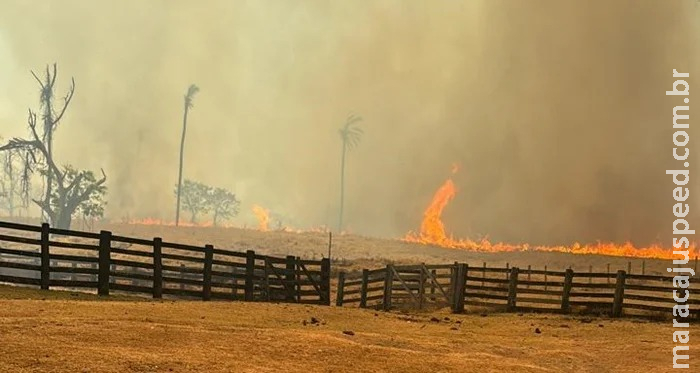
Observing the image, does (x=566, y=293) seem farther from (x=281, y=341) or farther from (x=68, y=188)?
(x=68, y=188)

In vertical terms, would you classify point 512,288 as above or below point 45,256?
below

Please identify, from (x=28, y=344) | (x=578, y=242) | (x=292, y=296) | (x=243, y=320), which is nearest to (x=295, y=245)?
(x=578, y=242)

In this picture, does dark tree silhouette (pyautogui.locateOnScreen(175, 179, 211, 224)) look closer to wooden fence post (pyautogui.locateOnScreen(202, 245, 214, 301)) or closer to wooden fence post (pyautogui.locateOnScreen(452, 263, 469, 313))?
wooden fence post (pyautogui.locateOnScreen(452, 263, 469, 313))

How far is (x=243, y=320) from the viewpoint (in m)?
14.5

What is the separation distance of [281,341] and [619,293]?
1428 centimetres

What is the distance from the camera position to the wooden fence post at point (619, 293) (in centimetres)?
2148

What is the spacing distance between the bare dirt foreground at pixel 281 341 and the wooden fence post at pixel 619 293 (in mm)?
2462

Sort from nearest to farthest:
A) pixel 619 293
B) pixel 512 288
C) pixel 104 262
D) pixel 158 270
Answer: pixel 104 262, pixel 158 270, pixel 619 293, pixel 512 288

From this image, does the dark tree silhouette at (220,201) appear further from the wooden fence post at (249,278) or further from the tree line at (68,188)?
the wooden fence post at (249,278)

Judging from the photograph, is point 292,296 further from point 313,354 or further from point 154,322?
point 313,354

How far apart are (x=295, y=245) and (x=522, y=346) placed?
58.1 m

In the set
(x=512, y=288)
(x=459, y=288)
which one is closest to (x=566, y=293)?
(x=512, y=288)

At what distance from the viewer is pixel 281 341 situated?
1162 centimetres

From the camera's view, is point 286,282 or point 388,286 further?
point 388,286
